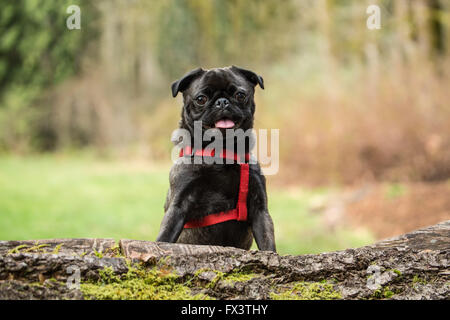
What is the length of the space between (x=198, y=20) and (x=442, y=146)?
38.7 ft

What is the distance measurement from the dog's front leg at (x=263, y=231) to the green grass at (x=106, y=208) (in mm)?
3970

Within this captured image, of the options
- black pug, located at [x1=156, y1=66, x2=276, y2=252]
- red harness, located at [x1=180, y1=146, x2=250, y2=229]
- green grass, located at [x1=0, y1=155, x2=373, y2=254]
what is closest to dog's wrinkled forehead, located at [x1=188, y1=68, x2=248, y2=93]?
black pug, located at [x1=156, y1=66, x2=276, y2=252]

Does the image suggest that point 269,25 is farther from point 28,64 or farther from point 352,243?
point 352,243

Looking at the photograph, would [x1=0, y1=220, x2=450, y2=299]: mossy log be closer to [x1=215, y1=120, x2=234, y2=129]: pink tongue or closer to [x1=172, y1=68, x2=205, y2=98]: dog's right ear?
[x1=215, y1=120, x2=234, y2=129]: pink tongue

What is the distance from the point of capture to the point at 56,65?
21406mm

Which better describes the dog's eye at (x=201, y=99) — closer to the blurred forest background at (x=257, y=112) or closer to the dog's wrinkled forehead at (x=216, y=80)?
the dog's wrinkled forehead at (x=216, y=80)

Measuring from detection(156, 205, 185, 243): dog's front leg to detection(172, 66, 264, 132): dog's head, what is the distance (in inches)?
25.9

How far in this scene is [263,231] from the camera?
324 centimetres

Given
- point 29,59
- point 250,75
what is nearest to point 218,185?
point 250,75

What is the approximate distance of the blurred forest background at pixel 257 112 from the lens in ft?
31.0

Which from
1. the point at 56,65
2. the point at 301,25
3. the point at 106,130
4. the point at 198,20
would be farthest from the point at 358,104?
the point at 56,65

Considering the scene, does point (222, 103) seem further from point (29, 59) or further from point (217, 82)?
point (29, 59)

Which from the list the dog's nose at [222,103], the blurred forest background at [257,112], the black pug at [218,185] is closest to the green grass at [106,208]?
the blurred forest background at [257,112]

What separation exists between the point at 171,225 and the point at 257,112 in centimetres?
1183
